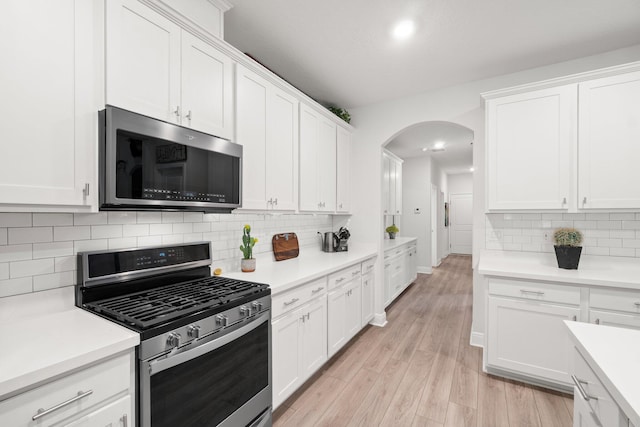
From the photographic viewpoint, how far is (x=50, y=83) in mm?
1156

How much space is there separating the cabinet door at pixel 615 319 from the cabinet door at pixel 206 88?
9.47 feet

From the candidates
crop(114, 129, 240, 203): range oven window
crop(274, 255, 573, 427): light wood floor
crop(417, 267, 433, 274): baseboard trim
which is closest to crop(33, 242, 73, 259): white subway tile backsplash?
crop(114, 129, 240, 203): range oven window

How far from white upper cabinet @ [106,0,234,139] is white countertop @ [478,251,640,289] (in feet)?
8.01

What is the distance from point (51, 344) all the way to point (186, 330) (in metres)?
0.44

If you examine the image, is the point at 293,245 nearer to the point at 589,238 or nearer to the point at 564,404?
the point at 564,404

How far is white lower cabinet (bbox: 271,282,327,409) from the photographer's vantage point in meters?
1.88

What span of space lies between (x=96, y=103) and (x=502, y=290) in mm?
2953

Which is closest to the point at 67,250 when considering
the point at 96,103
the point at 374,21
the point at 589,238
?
the point at 96,103

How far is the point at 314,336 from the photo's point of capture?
228 cm

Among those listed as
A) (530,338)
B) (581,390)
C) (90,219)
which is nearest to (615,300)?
(530,338)

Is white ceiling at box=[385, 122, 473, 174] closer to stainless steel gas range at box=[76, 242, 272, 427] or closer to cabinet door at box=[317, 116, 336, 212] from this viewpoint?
cabinet door at box=[317, 116, 336, 212]

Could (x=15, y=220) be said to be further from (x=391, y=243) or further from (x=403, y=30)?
(x=391, y=243)

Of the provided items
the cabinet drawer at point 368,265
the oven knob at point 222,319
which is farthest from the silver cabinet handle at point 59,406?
the cabinet drawer at point 368,265

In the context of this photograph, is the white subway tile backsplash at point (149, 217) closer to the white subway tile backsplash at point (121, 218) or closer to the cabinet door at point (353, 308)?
the white subway tile backsplash at point (121, 218)
